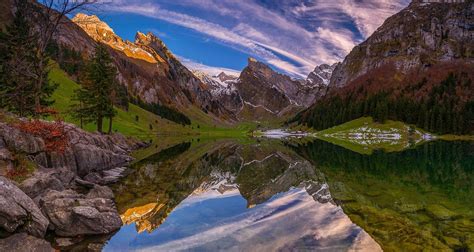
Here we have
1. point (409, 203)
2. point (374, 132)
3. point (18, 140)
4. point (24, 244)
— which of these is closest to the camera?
point (24, 244)

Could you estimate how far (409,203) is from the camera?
96.2 ft

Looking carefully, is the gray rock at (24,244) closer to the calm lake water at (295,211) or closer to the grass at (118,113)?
the calm lake water at (295,211)

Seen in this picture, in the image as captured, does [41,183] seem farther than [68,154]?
No

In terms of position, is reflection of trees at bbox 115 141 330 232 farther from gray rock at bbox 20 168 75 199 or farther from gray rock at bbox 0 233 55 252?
gray rock at bbox 0 233 55 252

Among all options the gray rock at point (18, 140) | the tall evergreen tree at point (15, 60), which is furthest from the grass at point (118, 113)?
the gray rock at point (18, 140)

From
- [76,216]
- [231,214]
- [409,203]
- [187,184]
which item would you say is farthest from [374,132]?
[76,216]

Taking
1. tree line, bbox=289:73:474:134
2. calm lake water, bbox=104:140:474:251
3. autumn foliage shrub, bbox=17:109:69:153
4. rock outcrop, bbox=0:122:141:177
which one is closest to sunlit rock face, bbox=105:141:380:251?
calm lake water, bbox=104:140:474:251

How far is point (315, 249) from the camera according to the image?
705 inches

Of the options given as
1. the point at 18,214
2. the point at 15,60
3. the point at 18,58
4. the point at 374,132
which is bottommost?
the point at 18,214

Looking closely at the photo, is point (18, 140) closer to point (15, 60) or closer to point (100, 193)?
point (100, 193)

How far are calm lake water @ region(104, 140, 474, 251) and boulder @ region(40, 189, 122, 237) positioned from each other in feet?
3.87

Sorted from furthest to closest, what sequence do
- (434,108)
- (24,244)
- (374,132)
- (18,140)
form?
(374,132)
(434,108)
(18,140)
(24,244)

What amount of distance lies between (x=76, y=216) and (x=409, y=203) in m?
25.3

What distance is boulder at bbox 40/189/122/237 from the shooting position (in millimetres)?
20375
